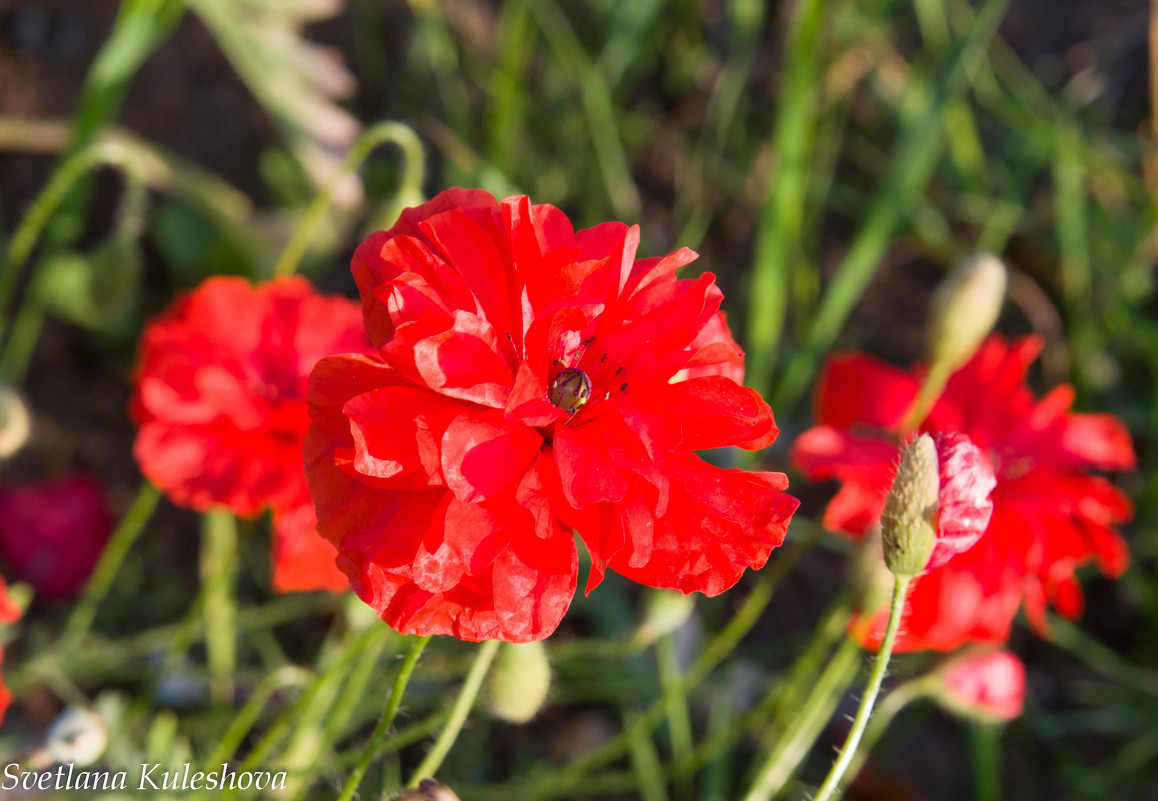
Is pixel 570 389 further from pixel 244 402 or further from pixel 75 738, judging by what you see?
pixel 75 738

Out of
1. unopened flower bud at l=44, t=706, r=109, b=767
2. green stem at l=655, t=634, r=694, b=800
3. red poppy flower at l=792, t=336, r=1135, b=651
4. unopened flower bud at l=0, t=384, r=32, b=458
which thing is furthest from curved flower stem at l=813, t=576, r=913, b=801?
unopened flower bud at l=0, t=384, r=32, b=458

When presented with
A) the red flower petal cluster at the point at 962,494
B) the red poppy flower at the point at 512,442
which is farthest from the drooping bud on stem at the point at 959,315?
the red poppy flower at the point at 512,442

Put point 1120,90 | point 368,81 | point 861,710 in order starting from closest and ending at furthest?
point 861,710, point 368,81, point 1120,90

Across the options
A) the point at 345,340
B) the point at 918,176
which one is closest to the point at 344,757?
the point at 345,340

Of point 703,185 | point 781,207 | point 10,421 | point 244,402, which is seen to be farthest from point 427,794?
point 703,185

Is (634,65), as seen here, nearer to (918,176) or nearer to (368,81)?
(368,81)

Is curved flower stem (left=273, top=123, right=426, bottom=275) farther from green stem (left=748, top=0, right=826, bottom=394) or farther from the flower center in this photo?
green stem (left=748, top=0, right=826, bottom=394)
